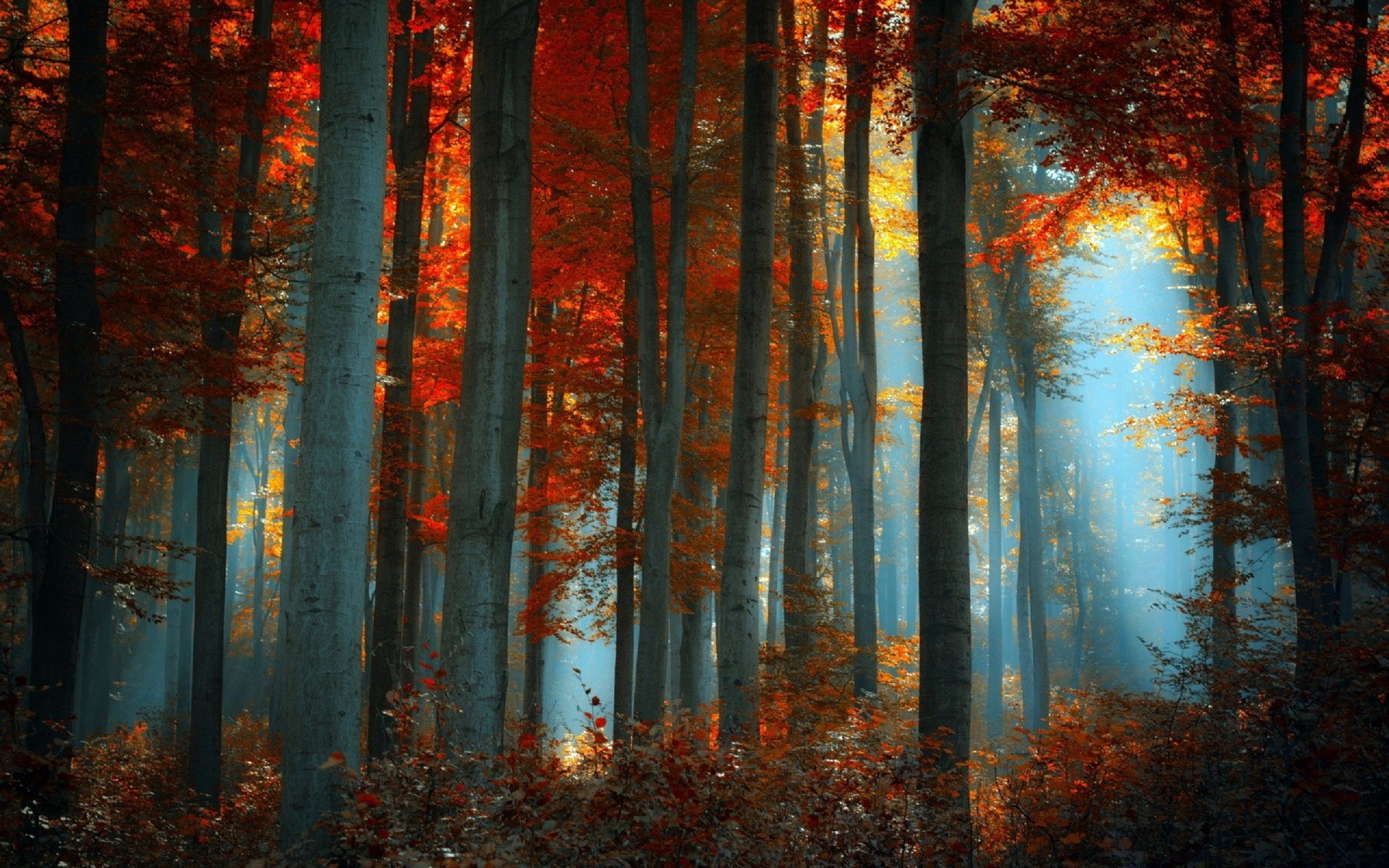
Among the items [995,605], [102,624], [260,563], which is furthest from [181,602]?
[995,605]

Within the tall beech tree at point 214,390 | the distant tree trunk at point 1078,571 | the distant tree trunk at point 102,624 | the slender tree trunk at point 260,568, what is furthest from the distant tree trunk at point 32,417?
the distant tree trunk at point 1078,571

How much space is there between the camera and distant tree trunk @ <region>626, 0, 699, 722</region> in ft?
33.9

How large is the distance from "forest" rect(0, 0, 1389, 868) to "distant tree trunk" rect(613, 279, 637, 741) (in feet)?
0.26

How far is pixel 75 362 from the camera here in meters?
8.94

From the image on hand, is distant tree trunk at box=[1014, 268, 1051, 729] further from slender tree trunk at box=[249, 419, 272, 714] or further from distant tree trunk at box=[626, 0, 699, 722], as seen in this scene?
slender tree trunk at box=[249, 419, 272, 714]

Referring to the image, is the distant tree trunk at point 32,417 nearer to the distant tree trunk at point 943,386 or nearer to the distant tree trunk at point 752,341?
the distant tree trunk at point 752,341

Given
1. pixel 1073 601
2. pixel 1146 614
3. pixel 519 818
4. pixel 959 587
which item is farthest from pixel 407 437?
pixel 1146 614

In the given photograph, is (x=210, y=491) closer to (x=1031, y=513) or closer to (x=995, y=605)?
(x=1031, y=513)

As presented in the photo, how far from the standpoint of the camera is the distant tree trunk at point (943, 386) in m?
7.45

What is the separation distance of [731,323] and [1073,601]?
26643mm

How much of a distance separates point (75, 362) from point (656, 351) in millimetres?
5692

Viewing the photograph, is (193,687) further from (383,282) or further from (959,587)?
(959,587)

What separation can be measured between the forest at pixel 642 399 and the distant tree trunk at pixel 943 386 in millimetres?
38

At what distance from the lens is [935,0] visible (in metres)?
7.77
